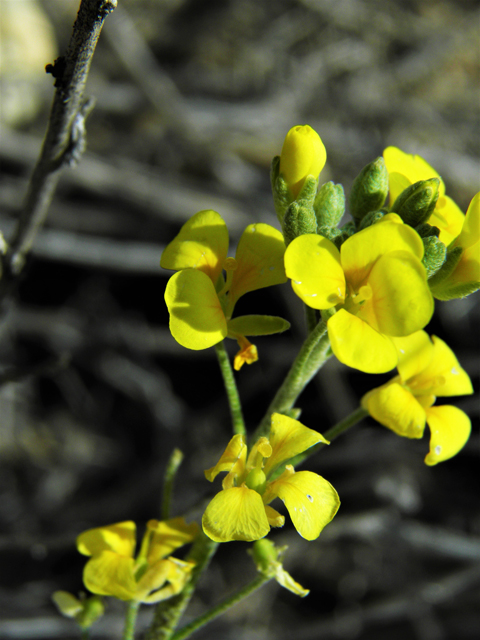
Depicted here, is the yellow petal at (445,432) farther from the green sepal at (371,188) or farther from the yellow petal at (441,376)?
the green sepal at (371,188)

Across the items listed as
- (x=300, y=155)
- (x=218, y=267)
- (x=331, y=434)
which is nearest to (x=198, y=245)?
(x=218, y=267)

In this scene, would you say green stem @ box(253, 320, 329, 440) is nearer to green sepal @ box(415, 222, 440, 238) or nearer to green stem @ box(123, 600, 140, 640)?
green sepal @ box(415, 222, 440, 238)

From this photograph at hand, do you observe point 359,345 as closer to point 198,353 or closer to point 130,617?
point 130,617

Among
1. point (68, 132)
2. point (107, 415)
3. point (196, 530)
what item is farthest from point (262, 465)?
point (107, 415)

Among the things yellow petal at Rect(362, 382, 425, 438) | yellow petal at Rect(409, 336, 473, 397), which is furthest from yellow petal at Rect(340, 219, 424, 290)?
yellow petal at Rect(409, 336, 473, 397)

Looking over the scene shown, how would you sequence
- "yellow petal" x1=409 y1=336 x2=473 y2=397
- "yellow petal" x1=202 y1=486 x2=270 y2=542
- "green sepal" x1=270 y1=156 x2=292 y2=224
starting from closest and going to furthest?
Result: "yellow petal" x1=202 y1=486 x2=270 y2=542 → "green sepal" x1=270 y1=156 x2=292 y2=224 → "yellow petal" x1=409 y1=336 x2=473 y2=397
